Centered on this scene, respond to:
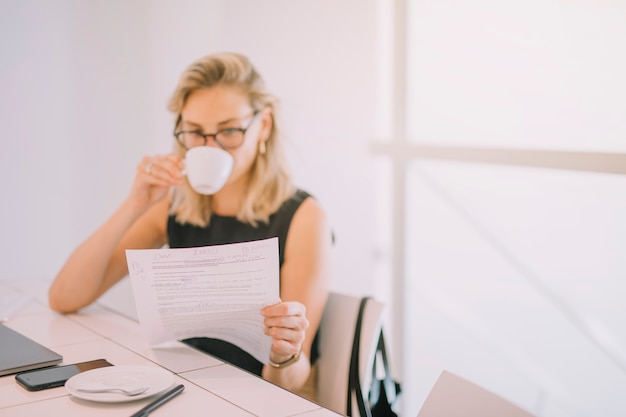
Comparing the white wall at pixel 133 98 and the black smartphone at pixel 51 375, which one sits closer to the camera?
the black smartphone at pixel 51 375

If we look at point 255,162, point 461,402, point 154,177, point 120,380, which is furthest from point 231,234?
point 461,402

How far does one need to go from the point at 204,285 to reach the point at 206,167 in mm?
535

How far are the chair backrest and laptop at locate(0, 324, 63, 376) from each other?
63 centimetres

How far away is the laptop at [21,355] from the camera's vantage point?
142 cm

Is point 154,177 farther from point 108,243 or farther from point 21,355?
point 21,355

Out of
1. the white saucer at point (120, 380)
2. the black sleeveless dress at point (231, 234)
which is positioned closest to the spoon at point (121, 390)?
the white saucer at point (120, 380)

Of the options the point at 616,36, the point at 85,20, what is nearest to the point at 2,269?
the point at 85,20

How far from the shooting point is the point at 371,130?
3369 mm

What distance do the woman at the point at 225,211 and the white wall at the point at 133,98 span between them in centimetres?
18

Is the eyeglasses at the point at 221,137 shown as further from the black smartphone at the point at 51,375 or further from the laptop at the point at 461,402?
the laptop at the point at 461,402

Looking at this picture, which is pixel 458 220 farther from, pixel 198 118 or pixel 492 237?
pixel 198 118

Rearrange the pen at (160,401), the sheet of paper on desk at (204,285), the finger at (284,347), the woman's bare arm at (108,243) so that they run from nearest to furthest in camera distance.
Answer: the pen at (160,401), the sheet of paper on desk at (204,285), the finger at (284,347), the woman's bare arm at (108,243)

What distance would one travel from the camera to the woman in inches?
76.0

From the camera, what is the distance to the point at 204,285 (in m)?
1.45
